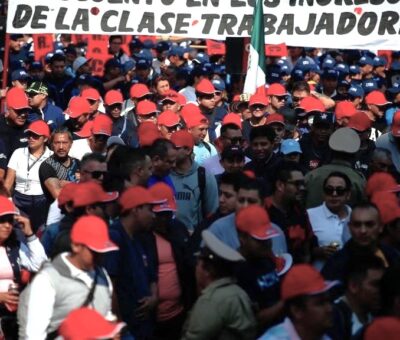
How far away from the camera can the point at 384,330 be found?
688 centimetres

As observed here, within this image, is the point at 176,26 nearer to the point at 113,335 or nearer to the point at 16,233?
the point at 16,233

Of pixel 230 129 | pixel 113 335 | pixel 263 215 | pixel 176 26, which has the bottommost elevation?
pixel 113 335

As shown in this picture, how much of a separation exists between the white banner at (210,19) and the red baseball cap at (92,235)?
8.67m

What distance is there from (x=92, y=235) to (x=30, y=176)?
5.01m

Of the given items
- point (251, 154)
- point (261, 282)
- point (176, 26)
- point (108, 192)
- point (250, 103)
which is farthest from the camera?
point (176, 26)

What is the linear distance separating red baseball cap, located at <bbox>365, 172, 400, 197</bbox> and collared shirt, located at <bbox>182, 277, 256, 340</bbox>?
2941 millimetres

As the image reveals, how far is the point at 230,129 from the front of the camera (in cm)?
1389

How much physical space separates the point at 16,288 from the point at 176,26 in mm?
7709

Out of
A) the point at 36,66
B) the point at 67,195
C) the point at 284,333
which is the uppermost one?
the point at 36,66

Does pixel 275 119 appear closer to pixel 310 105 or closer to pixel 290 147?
pixel 290 147

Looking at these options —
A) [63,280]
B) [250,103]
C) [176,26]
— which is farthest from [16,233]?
[176,26]

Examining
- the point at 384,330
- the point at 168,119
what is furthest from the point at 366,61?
the point at 384,330

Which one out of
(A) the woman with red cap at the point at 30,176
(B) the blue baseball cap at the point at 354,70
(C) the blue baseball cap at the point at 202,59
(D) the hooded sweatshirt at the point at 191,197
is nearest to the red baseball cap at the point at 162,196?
(D) the hooded sweatshirt at the point at 191,197

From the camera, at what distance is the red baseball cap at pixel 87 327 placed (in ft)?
22.3
